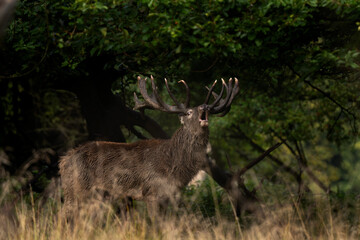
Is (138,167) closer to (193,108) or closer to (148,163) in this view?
(148,163)

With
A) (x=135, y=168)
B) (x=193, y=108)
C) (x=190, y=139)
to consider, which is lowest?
(x=135, y=168)

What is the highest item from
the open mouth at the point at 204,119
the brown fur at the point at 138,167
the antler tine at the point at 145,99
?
the antler tine at the point at 145,99

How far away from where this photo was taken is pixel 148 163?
7422 mm

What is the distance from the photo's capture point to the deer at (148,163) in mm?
7195

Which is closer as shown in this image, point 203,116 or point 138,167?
point 203,116

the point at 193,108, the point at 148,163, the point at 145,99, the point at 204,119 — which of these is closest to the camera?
the point at 204,119

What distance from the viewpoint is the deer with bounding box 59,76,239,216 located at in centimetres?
720

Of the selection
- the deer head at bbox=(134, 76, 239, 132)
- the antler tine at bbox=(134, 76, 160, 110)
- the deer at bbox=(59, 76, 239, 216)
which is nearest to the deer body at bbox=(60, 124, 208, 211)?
the deer at bbox=(59, 76, 239, 216)

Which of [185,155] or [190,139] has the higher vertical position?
[190,139]

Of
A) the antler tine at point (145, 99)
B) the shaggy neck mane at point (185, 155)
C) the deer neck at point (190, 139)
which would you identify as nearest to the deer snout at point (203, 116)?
the deer neck at point (190, 139)

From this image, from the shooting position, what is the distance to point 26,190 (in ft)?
31.9

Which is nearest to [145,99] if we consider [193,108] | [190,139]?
[193,108]

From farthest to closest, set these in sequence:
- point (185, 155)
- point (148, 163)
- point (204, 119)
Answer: point (148, 163) → point (185, 155) → point (204, 119)

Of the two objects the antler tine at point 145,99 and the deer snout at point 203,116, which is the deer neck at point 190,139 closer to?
the deer snout at point 203,116
